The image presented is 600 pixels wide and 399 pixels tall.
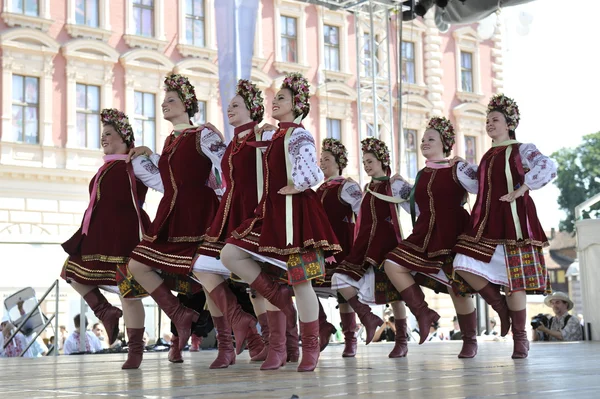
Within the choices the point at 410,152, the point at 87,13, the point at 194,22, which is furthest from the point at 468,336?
the point at 410,152

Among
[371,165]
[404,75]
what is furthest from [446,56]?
[371,165]

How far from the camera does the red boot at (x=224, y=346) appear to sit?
5.43 meters

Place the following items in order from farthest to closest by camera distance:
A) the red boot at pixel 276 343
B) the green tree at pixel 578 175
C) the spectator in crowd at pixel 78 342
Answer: the green tree at pixel 578 175
the spectator in crowd at pixel 78 342
the red boot at pixel 276 343

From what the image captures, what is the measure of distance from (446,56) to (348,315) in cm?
2018

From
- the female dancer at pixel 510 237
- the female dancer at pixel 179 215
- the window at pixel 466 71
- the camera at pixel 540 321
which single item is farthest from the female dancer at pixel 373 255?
the window at pixel 466 71

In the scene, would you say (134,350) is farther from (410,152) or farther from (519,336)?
(410,152)

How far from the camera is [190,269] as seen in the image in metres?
5.42

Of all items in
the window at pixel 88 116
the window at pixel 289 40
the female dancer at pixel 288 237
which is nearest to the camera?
the female dancer at pixel 288 237

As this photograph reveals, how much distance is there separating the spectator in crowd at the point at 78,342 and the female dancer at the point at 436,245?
197 inches

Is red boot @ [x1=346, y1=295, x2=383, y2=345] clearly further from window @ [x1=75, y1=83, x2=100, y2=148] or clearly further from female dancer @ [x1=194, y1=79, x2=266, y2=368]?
window @ [x1=75, y1=83, x2=100, y2=148]

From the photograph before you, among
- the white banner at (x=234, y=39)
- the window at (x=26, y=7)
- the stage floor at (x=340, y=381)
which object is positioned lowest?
the stage floor at (x=340, y=381)

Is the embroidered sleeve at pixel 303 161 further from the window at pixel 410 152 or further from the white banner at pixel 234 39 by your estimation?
the window at pixel 410 152

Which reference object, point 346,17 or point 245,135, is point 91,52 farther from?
point 245,135

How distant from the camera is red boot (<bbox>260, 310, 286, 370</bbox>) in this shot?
5008 millimetres
